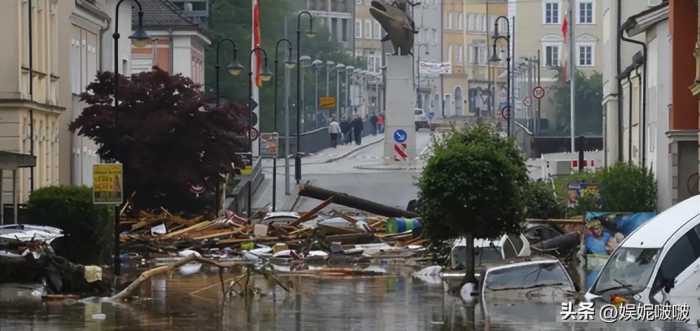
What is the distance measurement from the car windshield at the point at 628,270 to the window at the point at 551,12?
14864 centimetres

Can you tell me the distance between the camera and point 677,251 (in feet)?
88.2

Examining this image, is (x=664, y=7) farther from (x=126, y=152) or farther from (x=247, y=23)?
(x=247, y=23)

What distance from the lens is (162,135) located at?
190ft

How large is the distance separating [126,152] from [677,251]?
3285cm

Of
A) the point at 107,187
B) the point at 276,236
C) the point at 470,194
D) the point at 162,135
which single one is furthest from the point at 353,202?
the point at 107,187

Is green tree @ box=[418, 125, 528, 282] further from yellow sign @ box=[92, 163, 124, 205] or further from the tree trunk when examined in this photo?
yellow sign @ box=[92, 163, 124, 205]

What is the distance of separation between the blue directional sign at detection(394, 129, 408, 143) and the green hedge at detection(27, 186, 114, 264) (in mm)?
50474

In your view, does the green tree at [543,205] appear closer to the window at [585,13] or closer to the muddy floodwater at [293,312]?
the muddy floodwater at [293,312]

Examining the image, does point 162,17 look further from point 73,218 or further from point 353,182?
point 73,218

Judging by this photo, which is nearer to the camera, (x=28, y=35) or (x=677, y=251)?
(x=677, y=251)

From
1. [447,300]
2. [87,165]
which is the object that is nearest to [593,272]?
[447,300]

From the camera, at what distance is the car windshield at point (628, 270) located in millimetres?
27219

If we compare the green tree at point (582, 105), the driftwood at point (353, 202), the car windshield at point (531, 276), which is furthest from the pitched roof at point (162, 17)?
the car windshield at point (531, 276)

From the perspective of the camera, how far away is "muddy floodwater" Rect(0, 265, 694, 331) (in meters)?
29.2
